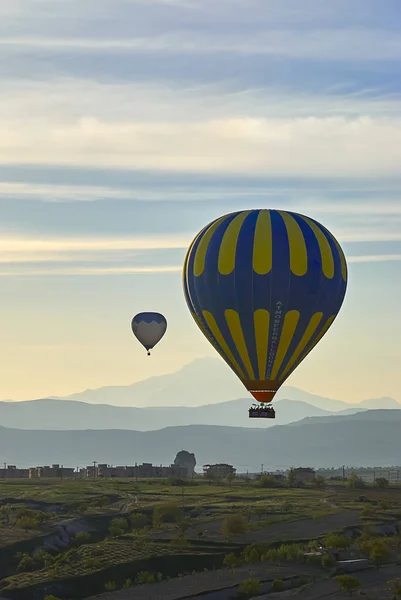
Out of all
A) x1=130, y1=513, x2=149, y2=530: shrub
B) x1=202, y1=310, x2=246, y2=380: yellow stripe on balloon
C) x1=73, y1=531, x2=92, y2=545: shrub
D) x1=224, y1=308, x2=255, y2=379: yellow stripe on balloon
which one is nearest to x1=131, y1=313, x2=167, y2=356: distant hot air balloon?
x1=130, y1=513, x2=149, y2=530: shrub

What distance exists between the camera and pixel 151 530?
124 meters

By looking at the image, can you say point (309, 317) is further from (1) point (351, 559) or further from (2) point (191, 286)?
(1) point (351, 559)

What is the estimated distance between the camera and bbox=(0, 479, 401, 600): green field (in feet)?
337

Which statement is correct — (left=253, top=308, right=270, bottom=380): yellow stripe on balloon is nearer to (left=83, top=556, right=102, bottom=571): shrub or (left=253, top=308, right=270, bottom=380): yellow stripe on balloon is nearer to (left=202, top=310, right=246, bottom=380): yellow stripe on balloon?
(left=202, top=310, right=246, bottom=380): yellow stripe on balloon

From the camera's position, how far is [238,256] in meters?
92.9

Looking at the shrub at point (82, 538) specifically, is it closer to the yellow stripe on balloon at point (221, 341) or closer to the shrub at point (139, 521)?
the shrub at point (139, 521)

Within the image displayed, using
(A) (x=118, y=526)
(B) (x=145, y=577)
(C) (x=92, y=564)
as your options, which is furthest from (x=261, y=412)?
(A) (x=118, y=526)

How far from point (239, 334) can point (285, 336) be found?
3.51m

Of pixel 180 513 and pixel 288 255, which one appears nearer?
pixel 288 255

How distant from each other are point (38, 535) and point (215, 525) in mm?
18319

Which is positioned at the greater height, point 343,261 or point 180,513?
point 343,261

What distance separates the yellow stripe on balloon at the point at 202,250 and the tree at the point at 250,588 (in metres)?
24.2

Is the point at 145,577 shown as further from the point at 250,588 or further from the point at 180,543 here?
the point at 180,543

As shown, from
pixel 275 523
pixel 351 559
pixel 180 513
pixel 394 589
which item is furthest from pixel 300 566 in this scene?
pixel 180 513
